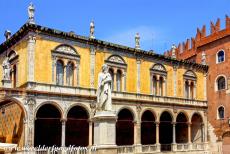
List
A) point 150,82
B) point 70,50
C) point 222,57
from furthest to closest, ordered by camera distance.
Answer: point 222,57 < point 150,82 < point 70,50

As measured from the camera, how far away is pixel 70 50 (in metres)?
25.2

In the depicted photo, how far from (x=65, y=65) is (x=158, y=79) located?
920 centimetres

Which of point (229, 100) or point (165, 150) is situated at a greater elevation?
point (229, 100)

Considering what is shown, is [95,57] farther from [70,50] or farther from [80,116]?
[80,116]

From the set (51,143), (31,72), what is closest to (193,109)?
(51,143)


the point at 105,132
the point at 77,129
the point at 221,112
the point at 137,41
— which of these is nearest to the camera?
the point at 105,132

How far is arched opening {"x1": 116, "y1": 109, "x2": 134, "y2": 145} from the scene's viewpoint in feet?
96.7

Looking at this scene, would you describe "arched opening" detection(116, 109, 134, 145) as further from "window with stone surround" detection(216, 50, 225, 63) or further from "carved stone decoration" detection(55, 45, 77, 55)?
"window with stone surround" detection(216, 50, 225, 63)

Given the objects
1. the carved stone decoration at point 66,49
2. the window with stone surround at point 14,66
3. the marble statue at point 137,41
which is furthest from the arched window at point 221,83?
the window with stone surround at point 14,66

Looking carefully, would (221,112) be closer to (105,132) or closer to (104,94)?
(104,94)

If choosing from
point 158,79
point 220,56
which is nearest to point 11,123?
point 158,79

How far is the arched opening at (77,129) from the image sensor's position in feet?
88.1

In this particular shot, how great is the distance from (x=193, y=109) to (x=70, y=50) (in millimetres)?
13737

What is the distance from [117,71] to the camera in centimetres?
2803
